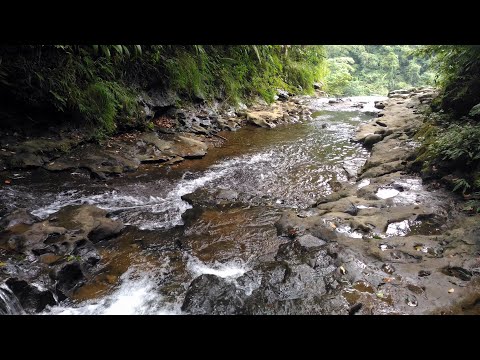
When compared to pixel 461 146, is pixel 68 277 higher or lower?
lower

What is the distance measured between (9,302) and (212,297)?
6.85 feet

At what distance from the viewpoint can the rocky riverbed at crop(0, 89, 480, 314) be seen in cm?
318

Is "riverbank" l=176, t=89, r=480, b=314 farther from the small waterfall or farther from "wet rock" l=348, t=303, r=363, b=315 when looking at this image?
the small waterfall

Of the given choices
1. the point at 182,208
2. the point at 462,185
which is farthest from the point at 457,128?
the point at 182,208

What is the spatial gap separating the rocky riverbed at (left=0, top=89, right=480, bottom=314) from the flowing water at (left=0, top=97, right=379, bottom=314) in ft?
0.09

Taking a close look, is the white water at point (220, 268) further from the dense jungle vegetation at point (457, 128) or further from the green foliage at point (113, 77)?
the green foliage at point (113, 77)

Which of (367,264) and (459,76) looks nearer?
(367,264)

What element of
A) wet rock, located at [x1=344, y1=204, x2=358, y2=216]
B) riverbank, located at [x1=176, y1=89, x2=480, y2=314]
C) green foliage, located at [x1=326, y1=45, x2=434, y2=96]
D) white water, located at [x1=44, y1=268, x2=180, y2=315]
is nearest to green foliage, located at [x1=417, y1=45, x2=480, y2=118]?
riverbank, located at [x1=176, y1=89, x2=480, y2=314]

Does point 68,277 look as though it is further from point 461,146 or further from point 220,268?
point 461,146

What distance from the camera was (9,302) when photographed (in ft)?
10.0

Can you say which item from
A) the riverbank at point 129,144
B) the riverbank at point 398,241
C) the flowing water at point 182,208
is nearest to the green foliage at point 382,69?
the riverbank at point 129,144
